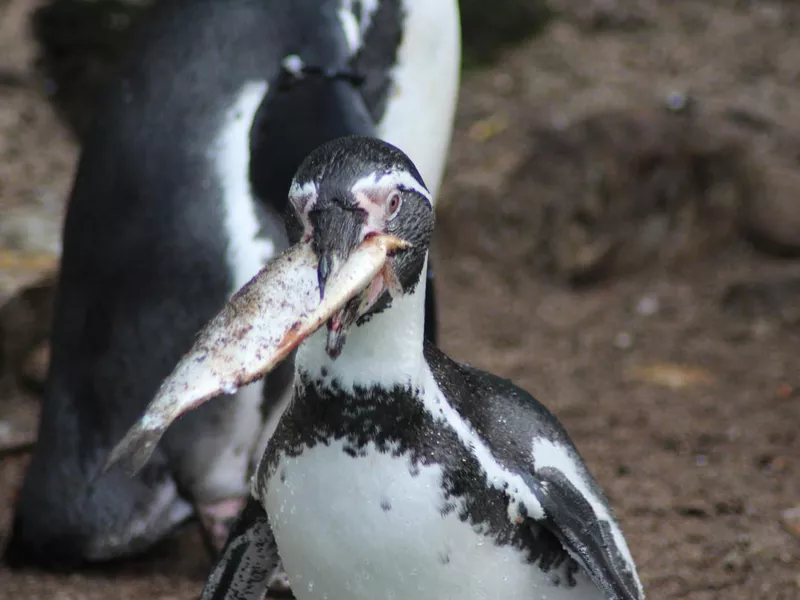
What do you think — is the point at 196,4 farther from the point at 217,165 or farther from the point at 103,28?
the point at 103,28

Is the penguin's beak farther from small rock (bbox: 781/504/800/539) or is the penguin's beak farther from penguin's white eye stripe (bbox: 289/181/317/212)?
small rock (bbox: 781/504/800/539)

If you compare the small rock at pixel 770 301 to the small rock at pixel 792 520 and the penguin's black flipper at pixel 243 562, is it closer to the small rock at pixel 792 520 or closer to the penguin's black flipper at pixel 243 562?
the small rock at pixel 792 520

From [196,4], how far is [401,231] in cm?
138

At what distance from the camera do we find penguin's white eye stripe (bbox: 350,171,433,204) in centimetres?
164

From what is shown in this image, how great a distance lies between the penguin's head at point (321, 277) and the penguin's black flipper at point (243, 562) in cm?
48

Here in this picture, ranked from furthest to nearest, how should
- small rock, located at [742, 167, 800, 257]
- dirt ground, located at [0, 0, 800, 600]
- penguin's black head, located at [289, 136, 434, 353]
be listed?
small rock, located at [742, 167, 800, 257]
dirt ground, located at [0, 0, 800, 600]
penguin's black head, located at [289, 136, 434, 353]

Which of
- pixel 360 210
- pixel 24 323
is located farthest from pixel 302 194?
pixel 24 323

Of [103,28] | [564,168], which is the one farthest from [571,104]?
[103,28]

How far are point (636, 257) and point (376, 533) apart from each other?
10.7 ft

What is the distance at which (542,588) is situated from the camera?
189 centimetres

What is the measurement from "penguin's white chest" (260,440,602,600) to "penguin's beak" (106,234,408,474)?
259 millimetres

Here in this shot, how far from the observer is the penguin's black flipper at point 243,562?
2.01 metres

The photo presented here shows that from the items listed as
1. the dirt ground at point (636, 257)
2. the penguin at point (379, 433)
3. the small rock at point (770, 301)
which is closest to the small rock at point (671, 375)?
the dirt ground at point (636, 257)

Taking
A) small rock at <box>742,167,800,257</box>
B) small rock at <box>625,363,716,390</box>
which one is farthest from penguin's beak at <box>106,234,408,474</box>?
small rock at <box>742,167,800,257</box>
